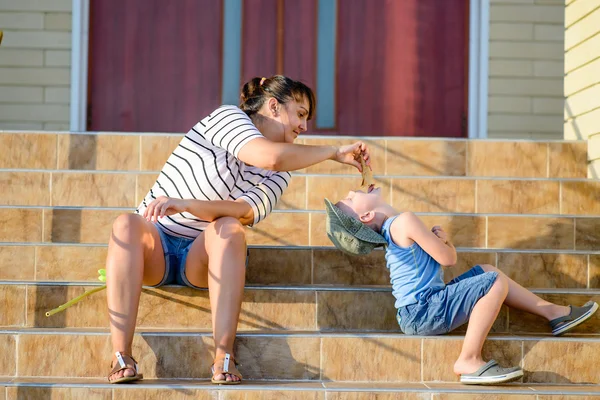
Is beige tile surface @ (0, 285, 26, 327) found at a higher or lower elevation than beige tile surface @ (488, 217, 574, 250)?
lower

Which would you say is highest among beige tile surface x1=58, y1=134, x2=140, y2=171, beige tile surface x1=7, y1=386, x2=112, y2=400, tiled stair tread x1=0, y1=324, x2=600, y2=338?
beige tile surface x1=58, y1=134, x2=140, y2=171

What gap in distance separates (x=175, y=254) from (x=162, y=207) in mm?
368

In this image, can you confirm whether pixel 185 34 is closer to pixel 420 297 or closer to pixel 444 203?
pixel 444 203

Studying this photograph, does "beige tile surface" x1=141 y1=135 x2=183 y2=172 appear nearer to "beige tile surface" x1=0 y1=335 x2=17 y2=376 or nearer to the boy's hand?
"beige tile surface" x1=0 y1=335 x2=17 y2=376

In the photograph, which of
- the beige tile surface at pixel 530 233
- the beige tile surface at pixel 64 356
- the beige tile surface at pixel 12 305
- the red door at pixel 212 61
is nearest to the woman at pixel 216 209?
the beige tile surface at pixel 64 356

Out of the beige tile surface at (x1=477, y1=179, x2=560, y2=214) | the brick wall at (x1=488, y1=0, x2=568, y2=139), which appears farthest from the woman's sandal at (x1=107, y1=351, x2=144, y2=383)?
the brick wall at (x1=488, y1=0, x2=568, y2=139)

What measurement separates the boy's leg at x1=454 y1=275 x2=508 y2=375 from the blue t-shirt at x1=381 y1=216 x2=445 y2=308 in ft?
0.62

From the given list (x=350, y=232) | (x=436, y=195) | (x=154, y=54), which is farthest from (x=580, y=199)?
(x=154, y=54)

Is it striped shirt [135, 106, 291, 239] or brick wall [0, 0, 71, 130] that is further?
brick wall [0, 0, 71, 130]

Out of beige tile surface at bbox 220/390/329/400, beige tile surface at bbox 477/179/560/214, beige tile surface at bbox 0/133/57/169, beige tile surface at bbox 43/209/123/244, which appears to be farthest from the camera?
beige tile surface at bbox 0/133/57/169

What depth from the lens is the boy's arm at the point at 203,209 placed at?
3.04m

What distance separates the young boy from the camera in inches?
127

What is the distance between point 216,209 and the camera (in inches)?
126

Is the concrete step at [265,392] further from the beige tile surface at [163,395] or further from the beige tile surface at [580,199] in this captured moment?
the beige tile surface at [580,199]
